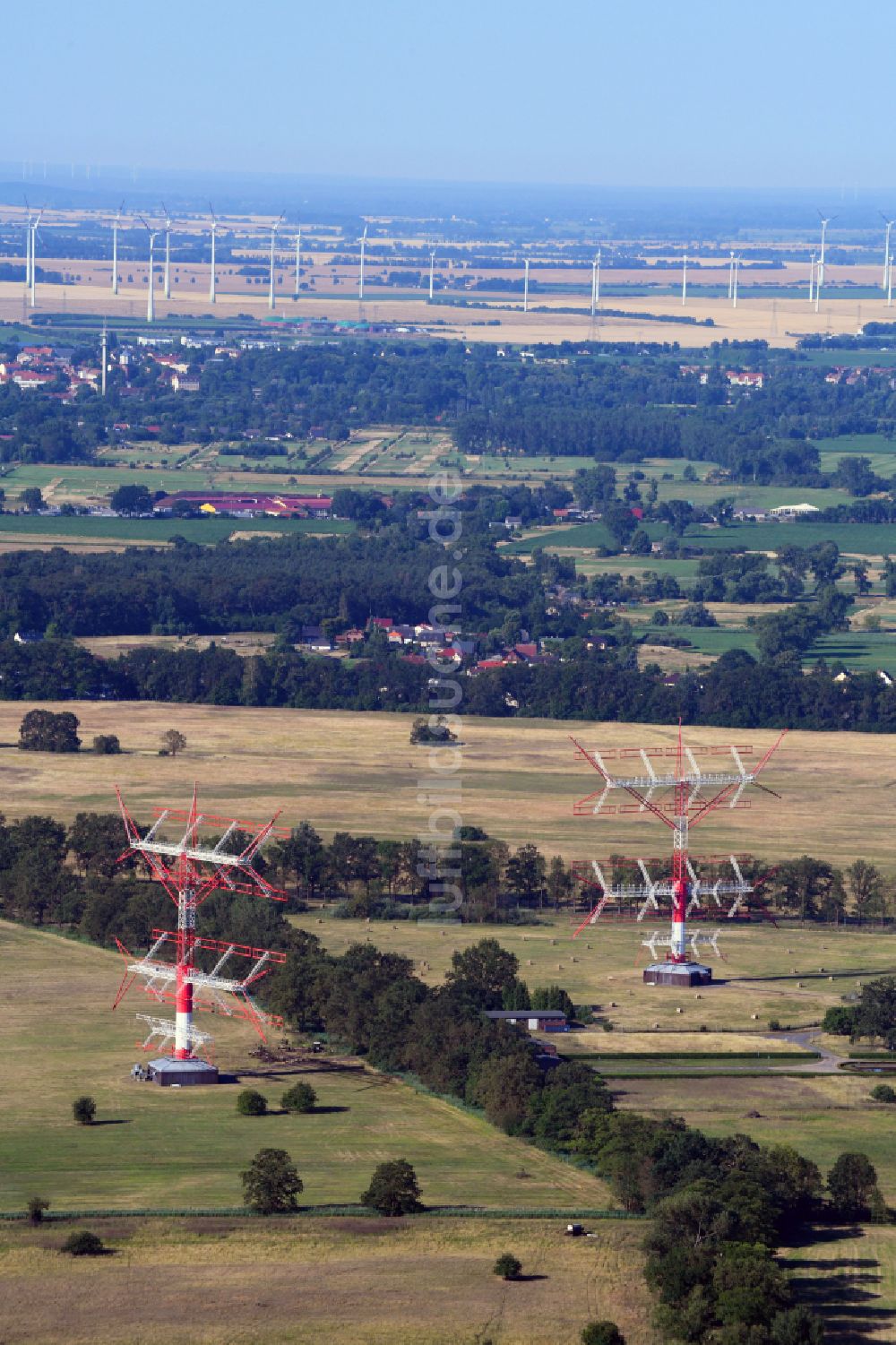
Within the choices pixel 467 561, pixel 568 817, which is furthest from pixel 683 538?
pixel 568 817

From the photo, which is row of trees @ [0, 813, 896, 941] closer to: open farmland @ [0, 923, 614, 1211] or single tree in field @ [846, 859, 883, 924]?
single tree in field @ [846, 859, 883, 924]

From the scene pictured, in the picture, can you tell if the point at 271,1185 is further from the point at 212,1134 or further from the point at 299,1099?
the point at 299,1099

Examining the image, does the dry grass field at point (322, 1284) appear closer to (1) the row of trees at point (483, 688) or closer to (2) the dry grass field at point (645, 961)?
(2) the dry grass field at point (645, 961)

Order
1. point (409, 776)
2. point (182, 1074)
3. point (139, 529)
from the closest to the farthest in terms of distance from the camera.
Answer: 1. point (182, 1074)
2. point (409, 776)
3. point (139, 529)

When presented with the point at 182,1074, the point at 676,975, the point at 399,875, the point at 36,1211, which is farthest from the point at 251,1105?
the point at 399,875

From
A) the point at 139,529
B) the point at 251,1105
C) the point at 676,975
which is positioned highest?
the point at 251,1105

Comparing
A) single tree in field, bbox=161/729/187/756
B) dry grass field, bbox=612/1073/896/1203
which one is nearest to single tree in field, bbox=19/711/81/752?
single tree in field, bbox=161/729/187/756

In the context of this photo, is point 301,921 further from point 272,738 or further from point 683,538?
point 683,538
